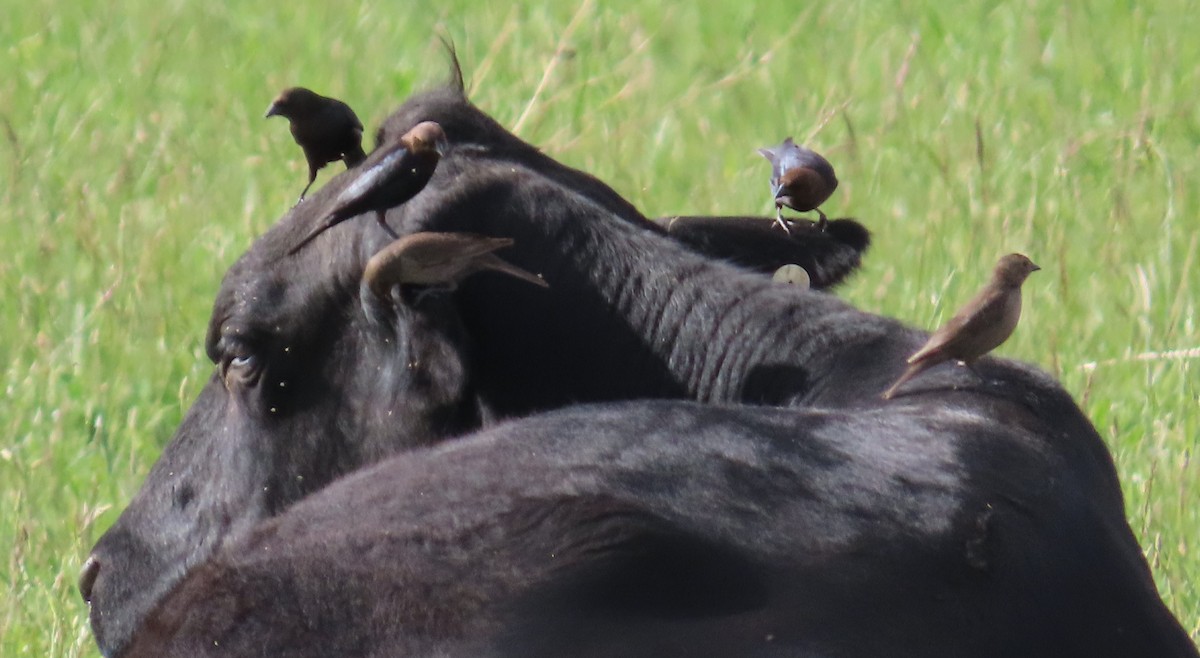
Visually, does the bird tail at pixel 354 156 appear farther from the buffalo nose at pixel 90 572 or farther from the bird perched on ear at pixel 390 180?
the buffalo nose at pixel 90 572

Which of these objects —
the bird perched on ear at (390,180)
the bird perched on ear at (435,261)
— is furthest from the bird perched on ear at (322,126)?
the bird perched on ear at (435,261)

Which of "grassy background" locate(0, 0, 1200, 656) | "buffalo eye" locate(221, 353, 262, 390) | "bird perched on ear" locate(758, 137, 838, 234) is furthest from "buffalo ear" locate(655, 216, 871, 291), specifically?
"grassy background" locate(0, 0, 1200, 656)

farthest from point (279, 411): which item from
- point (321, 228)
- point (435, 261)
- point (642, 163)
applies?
point (642, 163)

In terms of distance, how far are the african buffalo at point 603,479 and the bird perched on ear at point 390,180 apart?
132 millimetres

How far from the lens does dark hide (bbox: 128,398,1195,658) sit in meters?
2.93

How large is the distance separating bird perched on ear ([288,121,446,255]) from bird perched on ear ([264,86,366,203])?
66 cm

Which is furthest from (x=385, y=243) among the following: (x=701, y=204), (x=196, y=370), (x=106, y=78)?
(x=106, y=78)

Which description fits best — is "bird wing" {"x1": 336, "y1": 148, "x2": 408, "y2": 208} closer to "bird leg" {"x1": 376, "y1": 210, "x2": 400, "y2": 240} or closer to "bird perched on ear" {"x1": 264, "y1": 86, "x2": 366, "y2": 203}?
"bird leg" {"x1": 376, "y1": 210, "x2": 400, "y2": 240}

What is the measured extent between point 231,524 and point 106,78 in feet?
23.4

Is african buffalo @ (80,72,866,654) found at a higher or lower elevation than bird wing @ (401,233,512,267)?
lower

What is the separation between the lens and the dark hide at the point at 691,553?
9.60 ft

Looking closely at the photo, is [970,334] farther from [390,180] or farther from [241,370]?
[241,370]

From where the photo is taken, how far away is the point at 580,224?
13.8 feet

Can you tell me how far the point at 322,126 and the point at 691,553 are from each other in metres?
2.11
